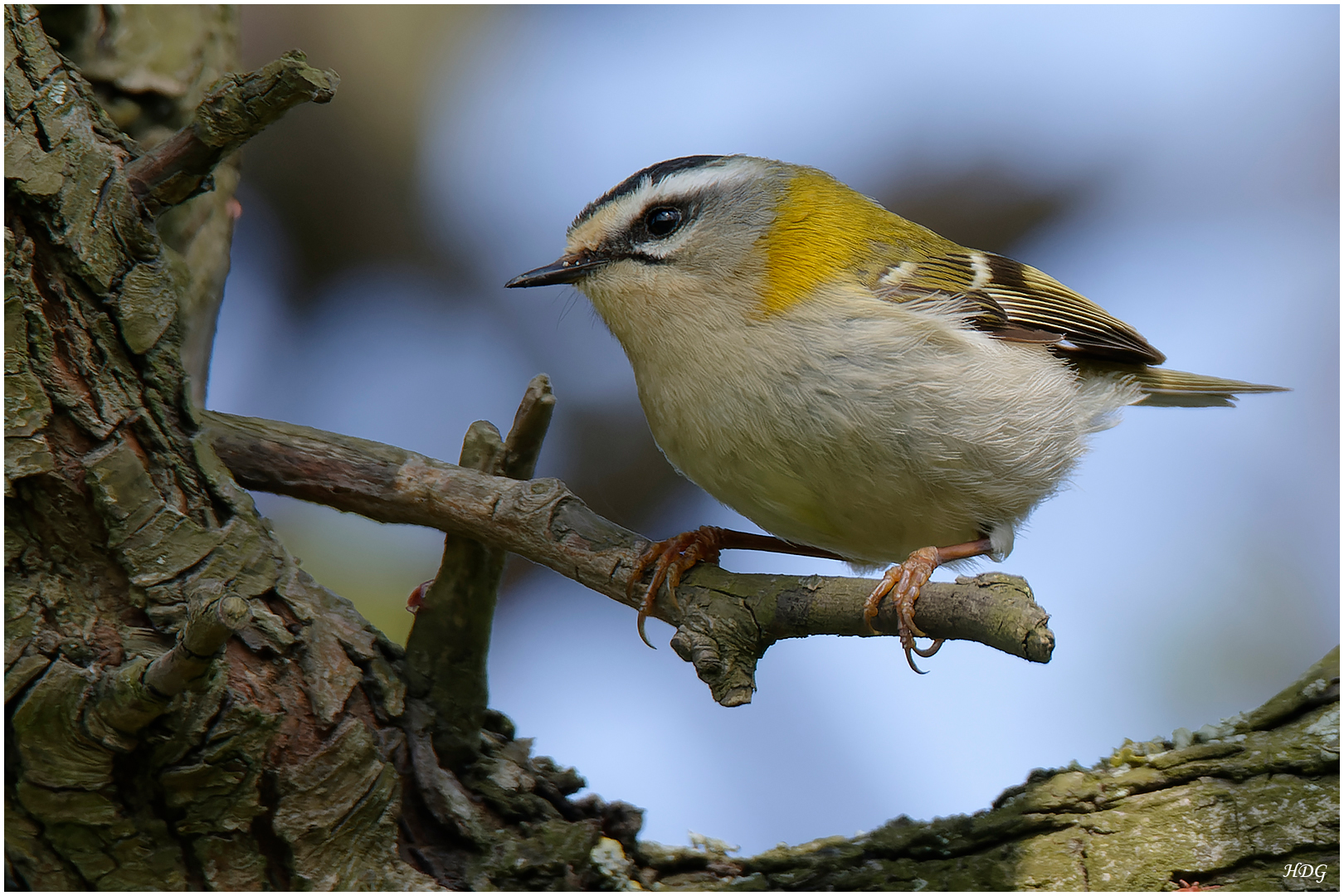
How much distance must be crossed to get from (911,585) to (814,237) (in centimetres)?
74

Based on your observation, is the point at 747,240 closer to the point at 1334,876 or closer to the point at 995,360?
the point at 995,360

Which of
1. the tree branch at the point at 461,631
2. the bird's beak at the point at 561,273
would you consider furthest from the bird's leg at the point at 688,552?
the bird's beak at the point at 561,273

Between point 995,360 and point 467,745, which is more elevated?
point 995,360

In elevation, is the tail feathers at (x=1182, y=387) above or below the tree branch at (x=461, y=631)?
above

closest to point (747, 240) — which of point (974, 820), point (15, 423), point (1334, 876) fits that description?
point (974, 820)

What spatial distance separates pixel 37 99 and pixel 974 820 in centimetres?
186

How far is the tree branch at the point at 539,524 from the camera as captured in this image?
1376 mm

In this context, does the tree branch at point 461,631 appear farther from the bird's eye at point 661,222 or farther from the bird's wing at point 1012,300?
the bird's wing at point 1012,300

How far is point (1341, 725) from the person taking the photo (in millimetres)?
1580

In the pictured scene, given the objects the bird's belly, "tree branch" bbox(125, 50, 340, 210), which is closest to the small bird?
the bird's belly

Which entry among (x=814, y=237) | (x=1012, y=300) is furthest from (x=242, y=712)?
(x=1012, y=300)

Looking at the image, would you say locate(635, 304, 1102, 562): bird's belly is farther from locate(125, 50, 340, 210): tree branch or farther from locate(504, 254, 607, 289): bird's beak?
locate(125, 50, 340, 210): tree branch

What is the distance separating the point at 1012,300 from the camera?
224 centimetres

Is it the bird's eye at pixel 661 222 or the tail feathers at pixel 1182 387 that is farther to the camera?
the tail feathers at pixel 1182 387
